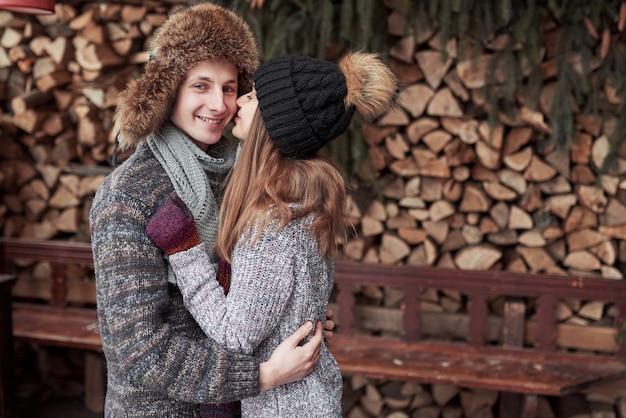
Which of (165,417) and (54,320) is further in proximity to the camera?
(54,320)

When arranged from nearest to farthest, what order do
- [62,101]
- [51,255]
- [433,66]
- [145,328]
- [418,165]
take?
1. [145,328]
2. [433,66]
3. [418,165]
4. [51,255]
5. [62,101]

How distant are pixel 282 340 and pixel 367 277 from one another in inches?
75.5

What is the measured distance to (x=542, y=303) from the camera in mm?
3453

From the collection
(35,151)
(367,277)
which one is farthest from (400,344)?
(35,151)

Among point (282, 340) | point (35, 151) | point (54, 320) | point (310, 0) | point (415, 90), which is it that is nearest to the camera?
point (282, 340)

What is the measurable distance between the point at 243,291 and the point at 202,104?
54 cm

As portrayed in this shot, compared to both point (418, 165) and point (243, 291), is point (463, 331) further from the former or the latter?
point (243, 291)

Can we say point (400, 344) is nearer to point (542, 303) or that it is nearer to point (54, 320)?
point (542, 303)

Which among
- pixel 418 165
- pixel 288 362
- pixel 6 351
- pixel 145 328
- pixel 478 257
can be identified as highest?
pixel 418 165

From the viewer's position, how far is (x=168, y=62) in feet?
5.98

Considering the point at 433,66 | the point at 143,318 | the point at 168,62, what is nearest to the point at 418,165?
the point at 433,66

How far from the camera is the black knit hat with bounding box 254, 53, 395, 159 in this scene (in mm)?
1696

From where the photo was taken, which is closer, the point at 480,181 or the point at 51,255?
the point at 480,181

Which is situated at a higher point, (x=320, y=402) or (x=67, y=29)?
(x=67, y=29)
